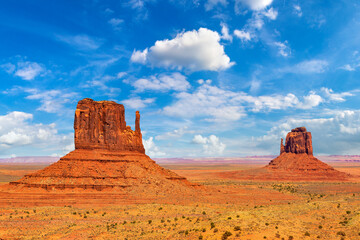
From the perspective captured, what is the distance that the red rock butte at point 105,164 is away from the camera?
161 ft

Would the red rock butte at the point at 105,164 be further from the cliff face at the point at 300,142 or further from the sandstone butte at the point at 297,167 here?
the cliff face at the point at 300,142

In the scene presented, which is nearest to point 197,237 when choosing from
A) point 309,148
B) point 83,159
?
point 83,159

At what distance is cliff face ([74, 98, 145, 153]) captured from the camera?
55.8 meters

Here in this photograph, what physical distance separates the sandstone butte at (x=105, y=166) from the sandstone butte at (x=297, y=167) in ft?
213

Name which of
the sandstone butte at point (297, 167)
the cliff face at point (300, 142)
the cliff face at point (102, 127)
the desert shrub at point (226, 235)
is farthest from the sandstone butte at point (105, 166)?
the cliff face at point (300, 142)

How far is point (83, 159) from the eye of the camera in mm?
52531

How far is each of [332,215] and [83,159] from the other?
141 feet

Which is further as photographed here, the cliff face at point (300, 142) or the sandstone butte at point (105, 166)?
the cliff face at point (300, 142)

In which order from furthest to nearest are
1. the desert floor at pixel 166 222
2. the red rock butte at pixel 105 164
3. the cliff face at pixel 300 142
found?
the cliff face at pixel 300 142 < the red rock butte at pixel 105 164 < the desert floor at pixel 166 222

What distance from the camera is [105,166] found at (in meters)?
53.1

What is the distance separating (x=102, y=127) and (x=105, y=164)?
8565 millimetres

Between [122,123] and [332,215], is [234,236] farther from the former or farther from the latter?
[122,123]

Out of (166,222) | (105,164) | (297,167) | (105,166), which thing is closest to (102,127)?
(105,164)

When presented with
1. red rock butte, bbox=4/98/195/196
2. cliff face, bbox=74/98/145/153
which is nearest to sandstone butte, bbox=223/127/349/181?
red rock butte, bbox=4/98/195/196
